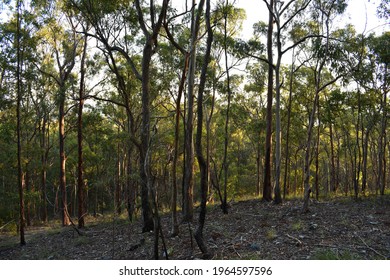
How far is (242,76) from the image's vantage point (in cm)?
1895

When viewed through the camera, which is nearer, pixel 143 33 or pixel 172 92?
pixel 143 33

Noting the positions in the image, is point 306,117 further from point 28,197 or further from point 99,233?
point 28,197

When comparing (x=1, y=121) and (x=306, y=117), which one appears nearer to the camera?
(x=1, y=121)

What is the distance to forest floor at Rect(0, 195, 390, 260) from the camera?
6.82 meters

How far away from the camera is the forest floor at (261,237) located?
22.4ft

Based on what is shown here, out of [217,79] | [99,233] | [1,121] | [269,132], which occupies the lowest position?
[99,233]

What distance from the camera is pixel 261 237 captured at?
318 inches

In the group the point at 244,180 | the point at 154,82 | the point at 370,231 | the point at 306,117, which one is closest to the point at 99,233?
the point at 154,82

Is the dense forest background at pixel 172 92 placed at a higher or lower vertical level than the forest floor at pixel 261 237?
higher

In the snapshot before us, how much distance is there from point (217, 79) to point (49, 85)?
1000 centimetres

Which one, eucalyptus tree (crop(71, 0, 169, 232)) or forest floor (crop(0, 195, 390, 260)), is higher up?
eucalyptus tree (crop(71, 0, 169, 232))

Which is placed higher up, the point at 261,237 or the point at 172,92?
the point at 172,92

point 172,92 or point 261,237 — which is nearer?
point 261,237

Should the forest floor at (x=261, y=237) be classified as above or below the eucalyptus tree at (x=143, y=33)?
below
